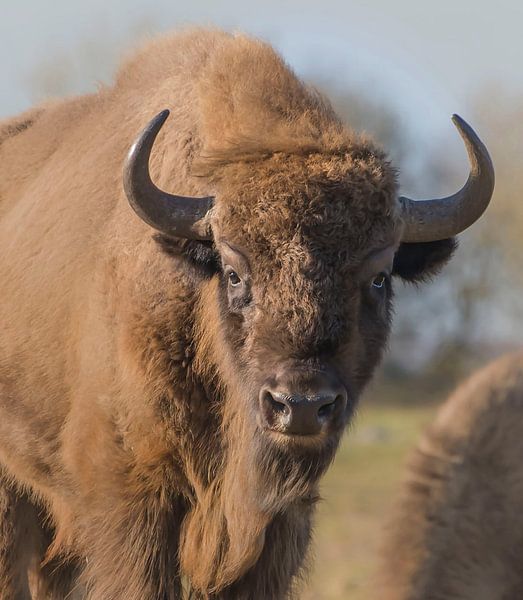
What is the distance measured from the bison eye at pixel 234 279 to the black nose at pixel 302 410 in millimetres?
517

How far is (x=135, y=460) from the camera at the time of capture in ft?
18.5

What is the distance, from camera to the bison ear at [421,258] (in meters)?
5.70

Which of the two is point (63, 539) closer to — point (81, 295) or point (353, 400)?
point (81, 295)

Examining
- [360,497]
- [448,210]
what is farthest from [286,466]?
[360,497]

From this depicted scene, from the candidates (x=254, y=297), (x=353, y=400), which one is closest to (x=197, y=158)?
(x=254, y=297)

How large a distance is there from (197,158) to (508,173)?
96.3 ft

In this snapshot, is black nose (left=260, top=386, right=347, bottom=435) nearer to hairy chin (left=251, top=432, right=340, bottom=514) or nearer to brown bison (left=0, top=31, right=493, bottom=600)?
brown bison (left=0, top=31, right=493, bottom=600)

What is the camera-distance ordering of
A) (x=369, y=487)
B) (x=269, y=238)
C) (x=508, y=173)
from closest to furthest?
(x=269, y=238) < (x=369, y=487) < (x=508, y=173)

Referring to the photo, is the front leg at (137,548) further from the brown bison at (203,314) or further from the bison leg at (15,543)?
the bison leg at (15,543)

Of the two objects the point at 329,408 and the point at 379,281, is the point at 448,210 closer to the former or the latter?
the point at 379,281

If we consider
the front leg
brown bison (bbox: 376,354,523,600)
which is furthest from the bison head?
brown bison (bbox: 376,354,523,600)

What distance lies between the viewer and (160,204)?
205 inches

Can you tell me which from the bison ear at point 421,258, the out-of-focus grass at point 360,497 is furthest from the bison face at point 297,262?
the out-of-focus grass at point 360,497

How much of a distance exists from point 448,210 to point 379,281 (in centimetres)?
51
